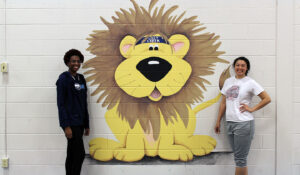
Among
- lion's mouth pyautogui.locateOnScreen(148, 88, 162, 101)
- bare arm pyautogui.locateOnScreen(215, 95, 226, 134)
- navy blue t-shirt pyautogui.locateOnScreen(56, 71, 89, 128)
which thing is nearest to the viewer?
navy blue t-shirt pyautogui.locateOnScreen(56, 71, 89, 128)

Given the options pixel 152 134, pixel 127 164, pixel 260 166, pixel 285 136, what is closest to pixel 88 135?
pixel 127 164

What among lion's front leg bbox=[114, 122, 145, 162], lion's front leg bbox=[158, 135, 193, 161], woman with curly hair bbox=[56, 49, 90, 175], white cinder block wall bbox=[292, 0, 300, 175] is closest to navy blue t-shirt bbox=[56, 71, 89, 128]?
woman with curly hair bbox=[56, 49, 90, 175]

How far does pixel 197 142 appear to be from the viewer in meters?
2.96

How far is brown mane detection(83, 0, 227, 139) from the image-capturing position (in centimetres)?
292

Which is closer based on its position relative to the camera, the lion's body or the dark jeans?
the dark jeans

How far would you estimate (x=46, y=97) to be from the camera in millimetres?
2949

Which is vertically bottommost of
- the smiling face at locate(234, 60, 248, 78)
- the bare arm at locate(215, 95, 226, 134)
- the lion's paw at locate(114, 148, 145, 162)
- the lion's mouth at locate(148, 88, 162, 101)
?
the lion's paw at locate(114, 148, 145, 162)

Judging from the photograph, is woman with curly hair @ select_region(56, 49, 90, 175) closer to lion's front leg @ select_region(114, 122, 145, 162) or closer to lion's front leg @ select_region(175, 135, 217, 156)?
lion's front leg @ select_region(114, 122, 145, 162)

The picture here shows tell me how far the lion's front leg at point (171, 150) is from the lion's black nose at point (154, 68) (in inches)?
30.3

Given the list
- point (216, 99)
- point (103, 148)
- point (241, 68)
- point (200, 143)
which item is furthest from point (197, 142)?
point (103, 148)

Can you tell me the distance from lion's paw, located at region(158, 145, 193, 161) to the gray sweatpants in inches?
23.1

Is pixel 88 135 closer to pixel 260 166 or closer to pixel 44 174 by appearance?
pixel 44 174

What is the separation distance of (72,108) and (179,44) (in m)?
1.48

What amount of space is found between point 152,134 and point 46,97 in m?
1.41
